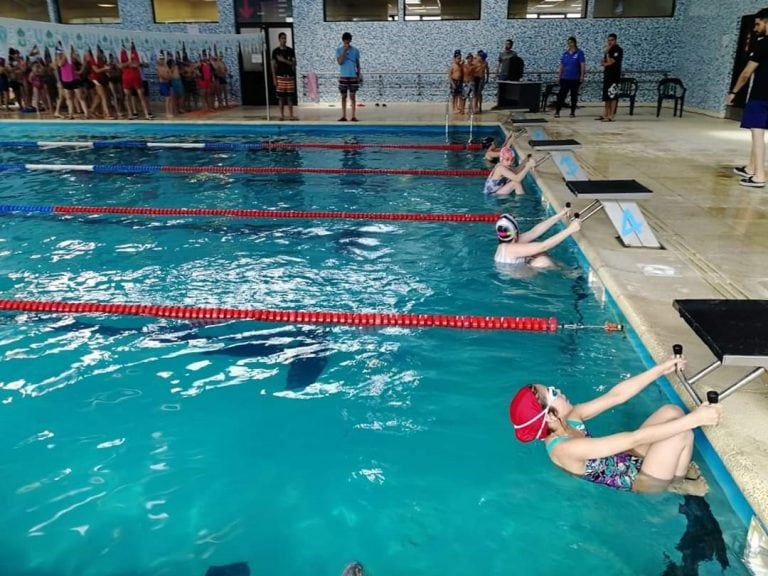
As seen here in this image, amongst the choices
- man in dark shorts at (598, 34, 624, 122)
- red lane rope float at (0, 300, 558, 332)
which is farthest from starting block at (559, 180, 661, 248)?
man in dark shorts at (598, 34, 624, 122)

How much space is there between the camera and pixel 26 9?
60.5 ft

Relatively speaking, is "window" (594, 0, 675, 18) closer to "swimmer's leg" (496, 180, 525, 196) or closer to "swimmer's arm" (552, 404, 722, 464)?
"swimmer's leg" (496, 180, 525, 196)

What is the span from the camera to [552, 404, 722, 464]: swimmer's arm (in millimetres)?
2209

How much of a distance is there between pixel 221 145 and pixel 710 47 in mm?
10604

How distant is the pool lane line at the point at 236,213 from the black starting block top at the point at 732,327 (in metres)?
4.15

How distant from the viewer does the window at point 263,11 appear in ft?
57.8

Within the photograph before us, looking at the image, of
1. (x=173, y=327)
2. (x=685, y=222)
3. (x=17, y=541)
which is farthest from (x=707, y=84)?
(x=17, y=541)

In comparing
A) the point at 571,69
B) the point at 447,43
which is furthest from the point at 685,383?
the point at 447,43

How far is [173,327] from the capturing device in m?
4.39

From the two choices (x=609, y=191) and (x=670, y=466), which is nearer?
(x=670, y=466)

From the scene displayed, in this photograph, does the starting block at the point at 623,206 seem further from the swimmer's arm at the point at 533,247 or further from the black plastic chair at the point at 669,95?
the black plastic chair at the point at 669,95

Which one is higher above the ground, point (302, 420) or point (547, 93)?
point (547, 93)

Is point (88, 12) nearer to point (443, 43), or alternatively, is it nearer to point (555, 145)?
point (443, 43)

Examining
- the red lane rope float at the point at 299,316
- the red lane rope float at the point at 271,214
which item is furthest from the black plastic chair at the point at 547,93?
the red lane rope float at the point at 299,316
